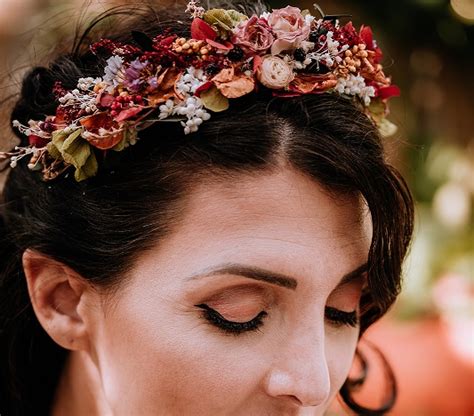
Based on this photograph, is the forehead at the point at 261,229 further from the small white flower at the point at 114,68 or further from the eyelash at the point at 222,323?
the small white flower at the point at 114,68

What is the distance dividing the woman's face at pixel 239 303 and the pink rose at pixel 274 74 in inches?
7.2

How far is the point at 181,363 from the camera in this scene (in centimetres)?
151

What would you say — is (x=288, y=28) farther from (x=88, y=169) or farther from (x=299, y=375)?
(x=299, y=375)

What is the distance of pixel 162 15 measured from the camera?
1.83m

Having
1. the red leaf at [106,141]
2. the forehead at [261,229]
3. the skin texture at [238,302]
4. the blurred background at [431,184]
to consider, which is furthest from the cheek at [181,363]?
the blurred background at [431,184]

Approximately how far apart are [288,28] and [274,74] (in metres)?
0.12

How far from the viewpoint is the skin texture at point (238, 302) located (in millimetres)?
1500

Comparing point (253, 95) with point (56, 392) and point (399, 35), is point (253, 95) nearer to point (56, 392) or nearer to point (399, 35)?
point (56, 392)

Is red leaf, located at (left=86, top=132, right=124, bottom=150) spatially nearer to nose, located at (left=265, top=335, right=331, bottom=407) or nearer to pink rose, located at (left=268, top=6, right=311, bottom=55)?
pink rose, located at (left=268, top=6, right=311, bottom=55)

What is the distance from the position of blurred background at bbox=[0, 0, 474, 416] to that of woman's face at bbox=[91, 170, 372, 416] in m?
1.85

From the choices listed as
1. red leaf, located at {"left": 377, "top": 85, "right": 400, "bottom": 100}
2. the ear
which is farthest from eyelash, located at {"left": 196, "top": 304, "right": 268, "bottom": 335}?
red leaf, located at {"left": 377, "top": 85, "right": 400, "bottom": 100}

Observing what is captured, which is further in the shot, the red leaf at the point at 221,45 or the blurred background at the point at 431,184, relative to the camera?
the blurred background at the point at 431,184

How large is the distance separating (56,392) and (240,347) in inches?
28.4

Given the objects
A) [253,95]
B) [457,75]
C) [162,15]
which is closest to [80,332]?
[253,95]
